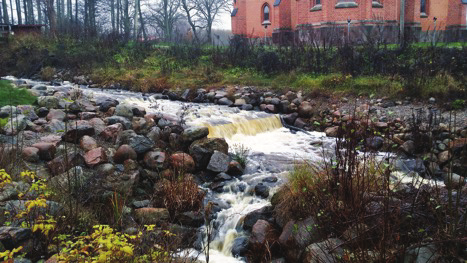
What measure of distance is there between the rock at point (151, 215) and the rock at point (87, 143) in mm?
1886

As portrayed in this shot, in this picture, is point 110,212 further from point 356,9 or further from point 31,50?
point 356,9

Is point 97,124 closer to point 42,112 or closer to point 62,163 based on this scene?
point 42,112

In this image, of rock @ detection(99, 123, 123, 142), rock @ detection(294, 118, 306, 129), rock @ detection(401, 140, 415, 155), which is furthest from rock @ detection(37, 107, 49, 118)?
rock @ detection(401, 140, 415, 155)

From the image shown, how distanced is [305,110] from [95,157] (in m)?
7.86

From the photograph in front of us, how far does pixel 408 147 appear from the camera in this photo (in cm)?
903

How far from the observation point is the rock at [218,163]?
748 centimetres

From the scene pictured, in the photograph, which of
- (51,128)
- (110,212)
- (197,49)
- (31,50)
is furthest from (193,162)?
(31,50)

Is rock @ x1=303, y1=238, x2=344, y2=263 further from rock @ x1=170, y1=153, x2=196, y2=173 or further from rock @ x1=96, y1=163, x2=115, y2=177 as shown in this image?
rock @ x1=96, y1=163, x2=115, y2=177

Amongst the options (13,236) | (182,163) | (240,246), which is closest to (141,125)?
(182,163)

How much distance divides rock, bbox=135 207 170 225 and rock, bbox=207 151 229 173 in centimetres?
196

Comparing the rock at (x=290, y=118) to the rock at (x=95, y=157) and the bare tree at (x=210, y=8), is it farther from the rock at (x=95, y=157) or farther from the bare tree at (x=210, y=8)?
the bare tree at (x=210, y=8)

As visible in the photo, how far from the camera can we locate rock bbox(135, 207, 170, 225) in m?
5.46

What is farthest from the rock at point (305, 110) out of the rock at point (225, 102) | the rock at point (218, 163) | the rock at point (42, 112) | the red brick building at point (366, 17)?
the red brick building at point (366, 17)

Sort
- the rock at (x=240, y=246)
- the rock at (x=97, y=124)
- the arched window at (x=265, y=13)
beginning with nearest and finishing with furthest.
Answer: the rock at (x=240, y=246) → the rock at (x=97, y=124) → the arched window at (x=265, y=13)
